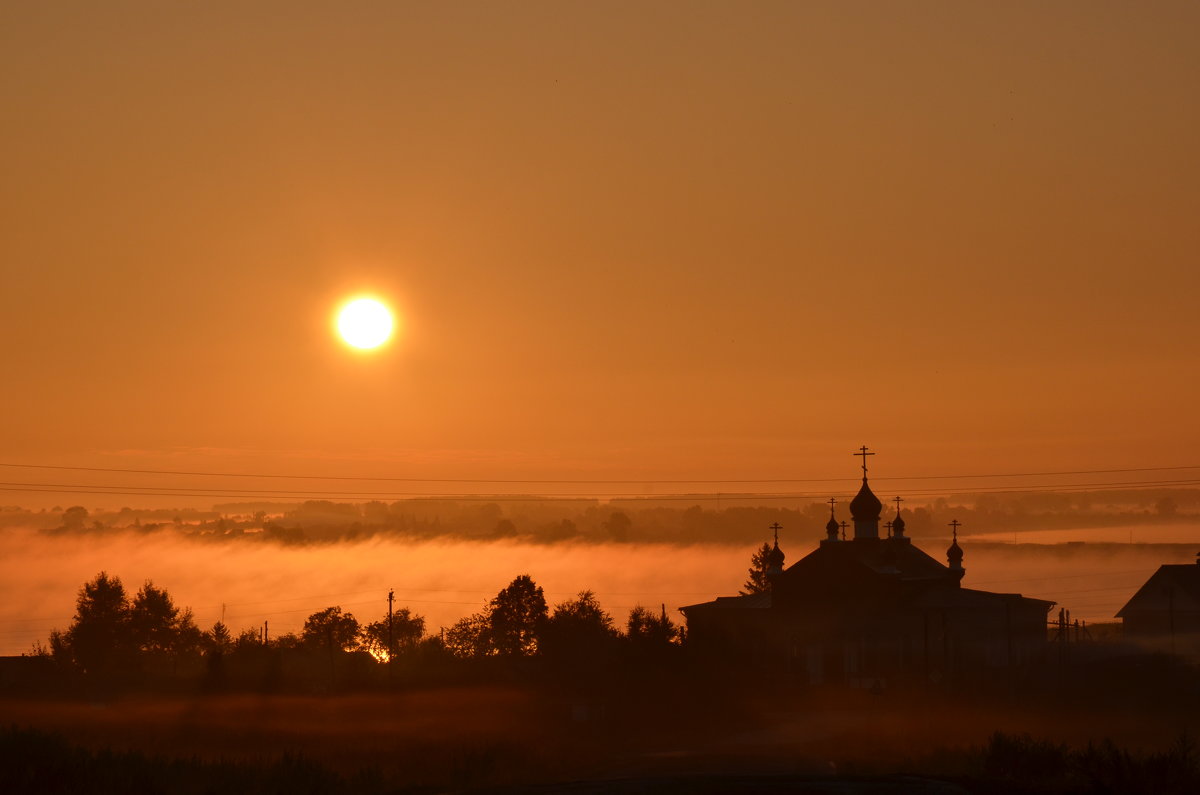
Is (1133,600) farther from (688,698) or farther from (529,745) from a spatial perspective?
(529,745)

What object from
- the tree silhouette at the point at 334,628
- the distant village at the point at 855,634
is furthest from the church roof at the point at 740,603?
the tree silhouette at the point at 334,628

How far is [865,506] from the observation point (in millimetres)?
95438

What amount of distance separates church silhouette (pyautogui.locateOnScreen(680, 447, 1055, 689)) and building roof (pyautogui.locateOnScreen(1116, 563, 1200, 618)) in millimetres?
22433

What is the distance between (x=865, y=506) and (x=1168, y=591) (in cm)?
3560

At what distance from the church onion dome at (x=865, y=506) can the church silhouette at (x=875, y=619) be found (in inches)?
2.5

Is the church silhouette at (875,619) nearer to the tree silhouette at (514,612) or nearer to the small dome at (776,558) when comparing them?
the small dome at (776,558)

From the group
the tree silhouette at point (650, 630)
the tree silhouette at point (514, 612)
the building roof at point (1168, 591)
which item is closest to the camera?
the tree silhouette at point (650, 630)

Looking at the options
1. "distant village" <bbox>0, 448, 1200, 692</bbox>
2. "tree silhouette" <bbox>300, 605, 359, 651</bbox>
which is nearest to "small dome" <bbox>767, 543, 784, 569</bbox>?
"distant village" <bbox>0, 448, 1200, 692</bbox>

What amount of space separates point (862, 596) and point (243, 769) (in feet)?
181

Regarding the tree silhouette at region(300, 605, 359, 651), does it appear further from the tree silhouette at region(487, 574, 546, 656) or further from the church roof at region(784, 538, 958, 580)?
the church roof at region(784, 538, 958, 580)

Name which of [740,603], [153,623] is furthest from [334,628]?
[740,603]

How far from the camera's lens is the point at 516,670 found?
8950cm

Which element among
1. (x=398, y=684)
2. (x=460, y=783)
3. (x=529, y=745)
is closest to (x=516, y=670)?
(x=398, y=684)

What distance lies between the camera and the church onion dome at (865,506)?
9550 cm
